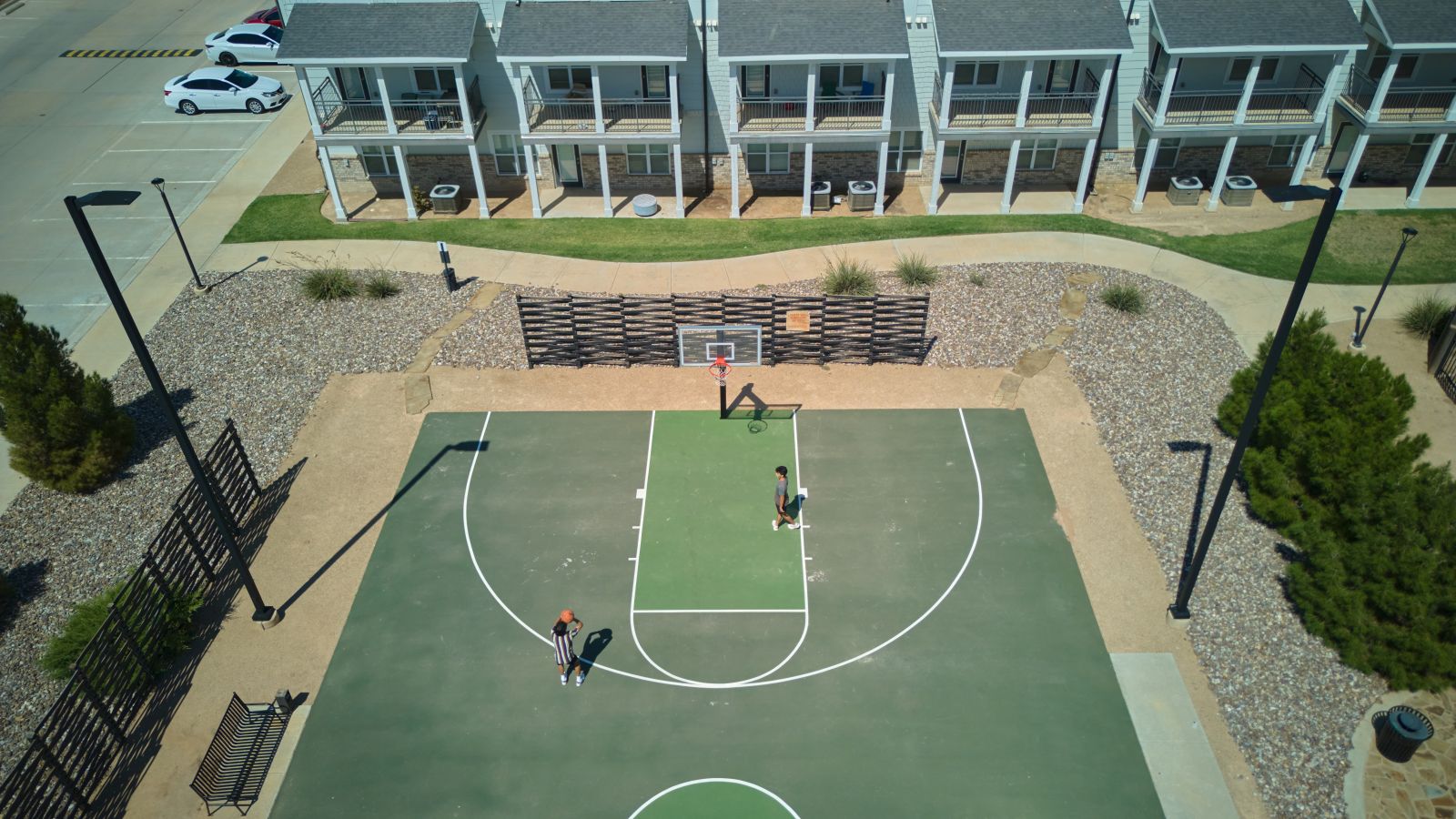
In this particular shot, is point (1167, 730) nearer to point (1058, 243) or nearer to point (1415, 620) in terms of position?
point (1415, 620)

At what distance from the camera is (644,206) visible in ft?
111

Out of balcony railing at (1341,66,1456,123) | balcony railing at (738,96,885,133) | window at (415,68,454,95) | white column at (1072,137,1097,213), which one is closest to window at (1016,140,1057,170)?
white column at (1072,137,1097,213)

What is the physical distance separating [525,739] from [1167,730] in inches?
458

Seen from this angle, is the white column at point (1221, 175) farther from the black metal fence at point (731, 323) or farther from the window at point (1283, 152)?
the black metal fence at point (731, 323)

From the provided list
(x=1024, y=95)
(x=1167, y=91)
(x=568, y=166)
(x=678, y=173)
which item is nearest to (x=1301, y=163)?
(x=1167, y=91)

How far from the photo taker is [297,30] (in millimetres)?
31844

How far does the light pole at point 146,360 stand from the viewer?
571 inches

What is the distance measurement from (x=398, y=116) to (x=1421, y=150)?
36.9m

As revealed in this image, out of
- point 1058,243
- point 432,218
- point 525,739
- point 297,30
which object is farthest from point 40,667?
point 1058,243

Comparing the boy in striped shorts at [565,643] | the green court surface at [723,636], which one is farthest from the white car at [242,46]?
the boy in striped shorts at [565,643]

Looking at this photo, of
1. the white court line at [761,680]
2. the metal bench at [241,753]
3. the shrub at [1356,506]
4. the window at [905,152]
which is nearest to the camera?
the metal bench at [241,753]

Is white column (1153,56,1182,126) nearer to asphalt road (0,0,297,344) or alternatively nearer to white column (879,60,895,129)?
white column (879,60,895,129)

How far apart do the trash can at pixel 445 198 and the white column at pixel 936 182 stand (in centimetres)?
1694

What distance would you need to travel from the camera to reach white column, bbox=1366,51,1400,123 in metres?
30.8
